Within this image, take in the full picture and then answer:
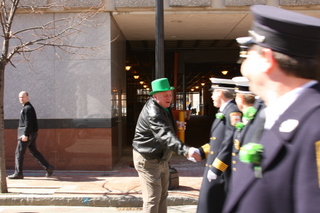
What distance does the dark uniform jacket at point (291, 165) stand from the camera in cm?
125

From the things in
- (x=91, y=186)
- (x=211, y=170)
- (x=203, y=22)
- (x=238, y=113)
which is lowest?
(x=91, y=186)

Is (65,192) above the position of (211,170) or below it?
below

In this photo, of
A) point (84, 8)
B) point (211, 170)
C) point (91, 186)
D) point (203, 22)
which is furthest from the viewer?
point (203, 22)

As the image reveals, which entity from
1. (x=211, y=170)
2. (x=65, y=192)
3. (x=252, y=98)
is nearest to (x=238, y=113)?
(x=252, y=98)

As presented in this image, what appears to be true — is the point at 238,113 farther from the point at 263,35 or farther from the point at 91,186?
the point at 91,186

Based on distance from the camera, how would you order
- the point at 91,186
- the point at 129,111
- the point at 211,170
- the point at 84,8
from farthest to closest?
1. the point at 129,111
2. the point at 84,8
3. the point at 91,186
4. the point at 211,170

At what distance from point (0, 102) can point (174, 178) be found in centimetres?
381

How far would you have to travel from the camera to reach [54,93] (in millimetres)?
9297

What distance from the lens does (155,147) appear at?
4.64 m

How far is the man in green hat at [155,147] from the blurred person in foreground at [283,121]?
2.86m

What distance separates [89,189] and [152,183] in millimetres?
3161

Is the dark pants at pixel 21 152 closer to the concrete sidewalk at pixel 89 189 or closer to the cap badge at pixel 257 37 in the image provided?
the concrete sidewalk at pixel 89 189

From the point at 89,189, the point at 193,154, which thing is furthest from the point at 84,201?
the point at 193,154

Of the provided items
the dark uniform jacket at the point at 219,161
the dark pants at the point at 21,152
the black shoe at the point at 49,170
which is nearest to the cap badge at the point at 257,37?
the dark uniform jacket at the point at 219,161
